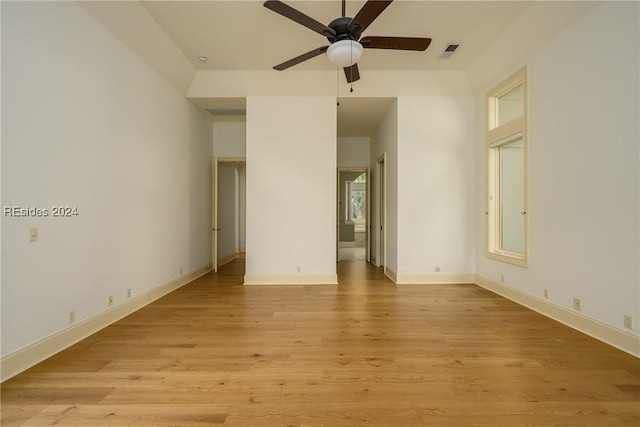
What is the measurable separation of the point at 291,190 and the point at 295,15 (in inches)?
107

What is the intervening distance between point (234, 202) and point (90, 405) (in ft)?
20.6

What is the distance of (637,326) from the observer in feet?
7.67

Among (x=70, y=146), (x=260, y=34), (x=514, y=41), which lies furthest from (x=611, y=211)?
(x=70, y=146)

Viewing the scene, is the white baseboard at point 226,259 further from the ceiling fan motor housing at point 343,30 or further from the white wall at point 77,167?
the ceiling fan motor housing at point 343,30

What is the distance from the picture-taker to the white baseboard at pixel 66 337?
2045mm

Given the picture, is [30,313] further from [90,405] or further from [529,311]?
[529,311]

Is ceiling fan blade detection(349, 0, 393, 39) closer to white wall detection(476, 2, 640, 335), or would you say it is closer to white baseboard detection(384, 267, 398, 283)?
white wall detection(476, 2, 640, 335)

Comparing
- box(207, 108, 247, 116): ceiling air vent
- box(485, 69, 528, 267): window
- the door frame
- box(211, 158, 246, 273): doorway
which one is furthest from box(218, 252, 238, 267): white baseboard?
box(485, 69, 528, 267): window

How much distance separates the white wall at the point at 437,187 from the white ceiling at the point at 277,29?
0.76 metres

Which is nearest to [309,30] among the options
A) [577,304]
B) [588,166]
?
[588,166]

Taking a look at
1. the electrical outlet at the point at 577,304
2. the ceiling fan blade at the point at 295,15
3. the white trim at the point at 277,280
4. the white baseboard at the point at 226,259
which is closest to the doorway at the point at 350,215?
the white baseboard at the point at 226,259

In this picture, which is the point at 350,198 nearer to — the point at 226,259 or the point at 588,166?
the point at 226,259

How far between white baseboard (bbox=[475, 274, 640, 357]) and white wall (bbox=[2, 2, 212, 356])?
5019mm

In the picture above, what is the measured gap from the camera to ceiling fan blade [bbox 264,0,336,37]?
2305mm
